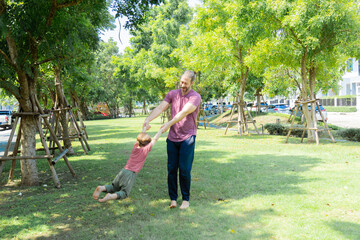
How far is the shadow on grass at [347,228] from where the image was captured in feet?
12.2

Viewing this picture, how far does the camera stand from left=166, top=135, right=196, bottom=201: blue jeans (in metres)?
4.70

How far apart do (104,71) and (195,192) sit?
47.9 metres

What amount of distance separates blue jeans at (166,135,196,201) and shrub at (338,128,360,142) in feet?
37.4

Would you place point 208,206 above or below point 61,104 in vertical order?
below

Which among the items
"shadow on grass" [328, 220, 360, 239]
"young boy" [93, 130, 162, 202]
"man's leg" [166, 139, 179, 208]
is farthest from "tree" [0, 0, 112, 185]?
"shadow on grass" [328, 220, 360, 239]

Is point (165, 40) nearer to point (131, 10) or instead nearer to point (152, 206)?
point (131, 10)

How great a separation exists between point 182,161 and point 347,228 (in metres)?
2.32

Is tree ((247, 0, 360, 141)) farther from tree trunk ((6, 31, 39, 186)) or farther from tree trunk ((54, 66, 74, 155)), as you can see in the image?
tree trunk ((6, 31, 39, 186))

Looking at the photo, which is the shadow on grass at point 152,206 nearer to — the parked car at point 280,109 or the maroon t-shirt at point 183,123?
the maroon t-shirt at point 183,123

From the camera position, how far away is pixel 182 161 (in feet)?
15.5

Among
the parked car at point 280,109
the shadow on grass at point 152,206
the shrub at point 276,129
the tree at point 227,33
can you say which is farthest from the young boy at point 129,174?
the parked car at point 280,109

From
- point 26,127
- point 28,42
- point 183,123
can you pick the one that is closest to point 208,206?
point 183,123

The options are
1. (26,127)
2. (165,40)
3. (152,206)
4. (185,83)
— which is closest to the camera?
(185,83)

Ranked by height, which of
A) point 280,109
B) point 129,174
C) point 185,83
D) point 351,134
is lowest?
point 351,134
